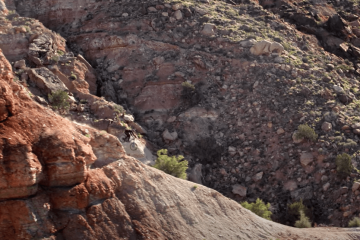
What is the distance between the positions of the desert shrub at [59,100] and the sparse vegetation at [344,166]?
1312 centimetres

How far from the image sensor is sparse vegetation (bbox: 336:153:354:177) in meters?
20.5

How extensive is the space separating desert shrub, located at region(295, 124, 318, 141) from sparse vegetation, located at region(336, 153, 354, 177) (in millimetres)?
1876

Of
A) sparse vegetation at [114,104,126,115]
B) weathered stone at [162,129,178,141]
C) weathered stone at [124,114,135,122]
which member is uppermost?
sparse vegetation at [114,104,126,115]

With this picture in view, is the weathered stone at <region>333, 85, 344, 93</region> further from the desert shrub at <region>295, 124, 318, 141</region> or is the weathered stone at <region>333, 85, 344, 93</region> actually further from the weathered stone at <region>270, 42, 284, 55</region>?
the desert shrub at <region>295, 124, 318, 141</region>

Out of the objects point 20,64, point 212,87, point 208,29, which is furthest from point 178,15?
point 20,64

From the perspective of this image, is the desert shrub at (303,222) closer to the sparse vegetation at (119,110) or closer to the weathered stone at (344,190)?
the weathered stone at (344,190)

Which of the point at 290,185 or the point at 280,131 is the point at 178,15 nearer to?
the point at 280,131

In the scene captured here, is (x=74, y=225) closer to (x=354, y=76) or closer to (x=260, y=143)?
(x=260, y=143)

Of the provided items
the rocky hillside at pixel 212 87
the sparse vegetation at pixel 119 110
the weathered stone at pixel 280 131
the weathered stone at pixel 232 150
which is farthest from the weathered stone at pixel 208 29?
the weathered stone at pixel 232 150

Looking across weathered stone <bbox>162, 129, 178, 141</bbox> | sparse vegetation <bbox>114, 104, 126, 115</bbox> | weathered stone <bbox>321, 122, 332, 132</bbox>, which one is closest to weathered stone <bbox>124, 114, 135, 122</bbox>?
sparse vegetation <bbox>114, 104, 126, 115</bbox>

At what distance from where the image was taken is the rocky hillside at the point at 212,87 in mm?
21422

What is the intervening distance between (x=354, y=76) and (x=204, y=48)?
34.4 feet

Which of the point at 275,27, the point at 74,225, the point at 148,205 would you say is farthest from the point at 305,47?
the point at 74,225

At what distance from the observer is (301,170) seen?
21.6 metres
